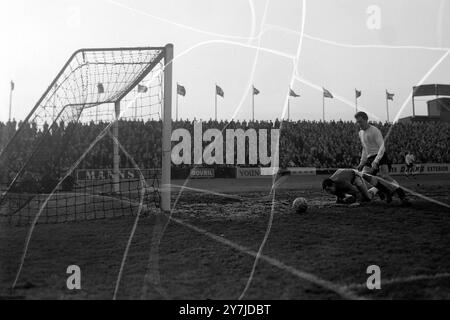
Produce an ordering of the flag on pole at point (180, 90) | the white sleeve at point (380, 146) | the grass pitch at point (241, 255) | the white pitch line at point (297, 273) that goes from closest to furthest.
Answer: the white pitch line at point (297, 273) < the grass pitch at point (241, 255) < the white sleeve at point (380, 146) < the flag on pole at point (180, 90)

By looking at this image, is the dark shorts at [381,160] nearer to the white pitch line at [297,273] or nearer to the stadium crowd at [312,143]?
the white pitch line at [297,273]

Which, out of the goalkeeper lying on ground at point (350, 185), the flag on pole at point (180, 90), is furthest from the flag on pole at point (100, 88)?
the flag on pole at point (180, 90)

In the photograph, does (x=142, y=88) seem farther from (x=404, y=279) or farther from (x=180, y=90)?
(x=180, y=90)

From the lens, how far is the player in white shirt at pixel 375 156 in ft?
23.2

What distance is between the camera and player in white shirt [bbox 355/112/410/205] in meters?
7.06

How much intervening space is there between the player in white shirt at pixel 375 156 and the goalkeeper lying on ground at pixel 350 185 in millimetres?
130

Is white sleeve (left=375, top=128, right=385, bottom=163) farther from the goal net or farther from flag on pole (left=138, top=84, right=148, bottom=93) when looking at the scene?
flag on pole (left=138, top=84, right=148, bottom=93)

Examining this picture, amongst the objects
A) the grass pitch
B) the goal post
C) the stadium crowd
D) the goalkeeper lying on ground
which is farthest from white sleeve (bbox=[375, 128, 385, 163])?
the stadium crowd

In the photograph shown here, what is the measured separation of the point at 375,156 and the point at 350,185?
0.69 m

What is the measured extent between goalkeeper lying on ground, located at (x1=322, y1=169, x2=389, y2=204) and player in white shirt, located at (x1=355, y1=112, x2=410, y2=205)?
13 cm

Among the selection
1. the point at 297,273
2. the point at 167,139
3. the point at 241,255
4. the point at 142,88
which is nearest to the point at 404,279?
the point at 297,273

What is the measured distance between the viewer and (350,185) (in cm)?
730
